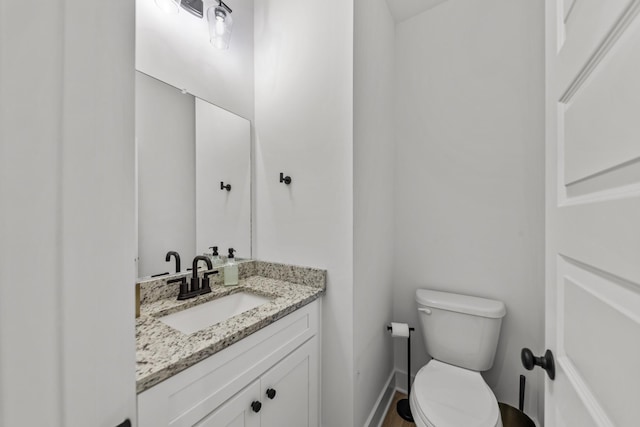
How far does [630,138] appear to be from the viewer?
36 cm

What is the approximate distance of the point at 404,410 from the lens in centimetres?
164

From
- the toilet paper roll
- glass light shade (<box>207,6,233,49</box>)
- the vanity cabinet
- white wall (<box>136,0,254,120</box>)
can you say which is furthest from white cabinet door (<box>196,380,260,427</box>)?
glass light shade (<box>207,6,233,49</box>)

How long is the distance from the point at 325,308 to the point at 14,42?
51.8 inches

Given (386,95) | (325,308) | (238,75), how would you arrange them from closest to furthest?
(325,308) → (238,75) → (386,95)

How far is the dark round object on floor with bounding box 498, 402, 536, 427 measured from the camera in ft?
4.49

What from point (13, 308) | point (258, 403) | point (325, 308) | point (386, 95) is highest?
point (386, 95)

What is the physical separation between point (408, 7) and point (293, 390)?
235 centimetres

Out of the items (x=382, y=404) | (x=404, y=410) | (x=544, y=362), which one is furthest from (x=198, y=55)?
(x=404, y=410)

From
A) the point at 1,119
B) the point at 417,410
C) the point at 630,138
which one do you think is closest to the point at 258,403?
the point at 417,410

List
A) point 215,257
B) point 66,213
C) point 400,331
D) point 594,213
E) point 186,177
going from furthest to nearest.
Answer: point 400,331 < point 215,257 < point 186,177 < point 594,213 < point 66,213

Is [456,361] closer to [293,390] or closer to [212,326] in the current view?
[293,390]

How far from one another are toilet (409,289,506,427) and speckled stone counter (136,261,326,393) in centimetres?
68

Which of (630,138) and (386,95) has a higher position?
(386,95)

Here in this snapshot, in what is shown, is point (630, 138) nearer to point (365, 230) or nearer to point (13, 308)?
point (13, 308)
